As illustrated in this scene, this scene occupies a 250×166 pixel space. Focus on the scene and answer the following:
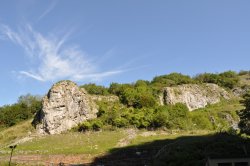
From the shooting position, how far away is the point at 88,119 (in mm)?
84250

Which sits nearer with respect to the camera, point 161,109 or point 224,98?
point 161,109

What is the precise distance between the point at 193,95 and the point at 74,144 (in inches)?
2117

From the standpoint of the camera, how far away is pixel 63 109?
8319 centimetres

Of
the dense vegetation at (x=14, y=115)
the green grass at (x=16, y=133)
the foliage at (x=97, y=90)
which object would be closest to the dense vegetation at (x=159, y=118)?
the green grass at (x=16, y=133)

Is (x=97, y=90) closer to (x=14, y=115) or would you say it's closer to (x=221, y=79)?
(x=14, y=115)

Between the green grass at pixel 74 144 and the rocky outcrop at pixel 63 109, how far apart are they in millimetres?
6004

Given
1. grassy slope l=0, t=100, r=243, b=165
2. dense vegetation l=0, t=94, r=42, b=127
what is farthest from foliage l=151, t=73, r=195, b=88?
grassy slope l=0, t=100, r=243, b=165

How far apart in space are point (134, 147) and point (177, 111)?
118 feet

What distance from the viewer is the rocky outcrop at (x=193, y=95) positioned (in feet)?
332

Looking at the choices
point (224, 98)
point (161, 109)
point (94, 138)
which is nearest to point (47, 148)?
point (94, 138)

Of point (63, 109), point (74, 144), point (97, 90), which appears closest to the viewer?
point (74, 144)

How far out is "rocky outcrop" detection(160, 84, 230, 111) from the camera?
332ft

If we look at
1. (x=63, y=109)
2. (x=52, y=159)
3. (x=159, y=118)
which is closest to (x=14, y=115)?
(x=63, y=109)

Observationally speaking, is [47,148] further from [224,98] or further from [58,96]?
[224,98]
